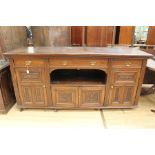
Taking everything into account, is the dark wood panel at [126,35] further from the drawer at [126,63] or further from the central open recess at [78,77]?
the drawer at [126,63]

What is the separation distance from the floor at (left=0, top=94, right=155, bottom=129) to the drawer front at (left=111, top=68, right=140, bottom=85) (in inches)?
19.7

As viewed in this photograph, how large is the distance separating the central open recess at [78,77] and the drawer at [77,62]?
→ 0.78 feet

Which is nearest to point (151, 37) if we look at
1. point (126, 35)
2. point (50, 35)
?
point (126, 35)

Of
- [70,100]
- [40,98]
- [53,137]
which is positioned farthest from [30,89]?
[53,137]

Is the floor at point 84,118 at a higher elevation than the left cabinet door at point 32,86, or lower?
lower

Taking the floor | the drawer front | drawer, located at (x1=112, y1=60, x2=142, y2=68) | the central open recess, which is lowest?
the floor

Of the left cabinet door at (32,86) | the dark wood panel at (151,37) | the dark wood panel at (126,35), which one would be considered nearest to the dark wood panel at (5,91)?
the left cabinet door at (32,86)

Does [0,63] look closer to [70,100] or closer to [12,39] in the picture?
[12,39]

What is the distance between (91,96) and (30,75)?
2.90ft

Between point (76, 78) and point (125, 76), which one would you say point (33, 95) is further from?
point (125, 76)

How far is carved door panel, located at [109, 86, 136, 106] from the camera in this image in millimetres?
1973

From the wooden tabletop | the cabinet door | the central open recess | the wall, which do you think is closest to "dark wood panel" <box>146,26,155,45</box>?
the wooden tabletop

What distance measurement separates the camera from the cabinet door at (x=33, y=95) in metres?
1.97

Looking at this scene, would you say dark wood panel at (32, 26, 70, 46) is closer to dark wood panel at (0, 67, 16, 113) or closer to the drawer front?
dark wood panel at (0, 67, 16, 113)
